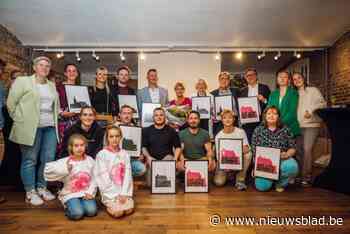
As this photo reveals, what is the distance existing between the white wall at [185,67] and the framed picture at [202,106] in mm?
2648

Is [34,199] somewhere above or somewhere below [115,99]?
below

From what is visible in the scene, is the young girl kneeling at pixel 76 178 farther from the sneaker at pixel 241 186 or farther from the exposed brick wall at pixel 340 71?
the exposed brick wall at pixel 340 71

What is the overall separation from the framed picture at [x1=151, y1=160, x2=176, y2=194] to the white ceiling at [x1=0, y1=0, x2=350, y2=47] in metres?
2.77

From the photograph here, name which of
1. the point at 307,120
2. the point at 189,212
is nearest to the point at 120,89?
the point at 189,212

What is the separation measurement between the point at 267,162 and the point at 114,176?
179cm

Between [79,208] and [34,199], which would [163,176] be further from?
[34,199]

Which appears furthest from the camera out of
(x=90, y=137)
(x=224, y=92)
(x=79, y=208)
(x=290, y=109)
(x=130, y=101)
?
(x=224, y=92)

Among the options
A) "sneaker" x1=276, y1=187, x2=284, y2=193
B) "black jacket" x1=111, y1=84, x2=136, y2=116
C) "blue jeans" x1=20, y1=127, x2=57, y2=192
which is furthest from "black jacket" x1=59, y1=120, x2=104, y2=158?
"sneaker" x1=276, y1=187, x2=284, y2=193

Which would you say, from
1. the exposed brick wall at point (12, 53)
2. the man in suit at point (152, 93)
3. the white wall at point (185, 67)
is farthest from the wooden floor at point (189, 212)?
the white wall at point (185, 67)

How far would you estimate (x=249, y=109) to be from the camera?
399 cm

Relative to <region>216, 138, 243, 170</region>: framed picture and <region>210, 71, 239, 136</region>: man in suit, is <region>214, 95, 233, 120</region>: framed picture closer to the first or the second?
<region>210, 71, 239, 136</region>: man in suit

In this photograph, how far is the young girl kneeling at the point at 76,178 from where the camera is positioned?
267 cm

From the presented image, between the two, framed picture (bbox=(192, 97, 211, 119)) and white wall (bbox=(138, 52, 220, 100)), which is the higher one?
white wall (bbox=(138, 52, 220, 100))

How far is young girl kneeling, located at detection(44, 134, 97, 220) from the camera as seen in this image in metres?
2.67
